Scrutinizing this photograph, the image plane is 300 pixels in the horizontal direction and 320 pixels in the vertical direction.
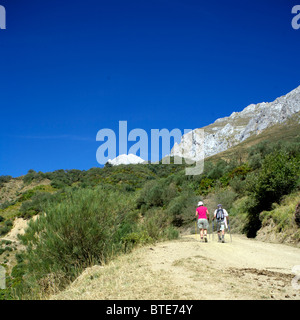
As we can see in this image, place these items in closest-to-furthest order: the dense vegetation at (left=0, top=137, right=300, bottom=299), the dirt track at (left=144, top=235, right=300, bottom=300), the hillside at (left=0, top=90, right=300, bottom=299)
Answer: the dirt track at (left=144, top=235, right=300, bottom=300) → the hillside at (left=0, top=90, right=300, bottom=299) → the dense vegetation at (left=0, top=137, right=300, bottom=299)

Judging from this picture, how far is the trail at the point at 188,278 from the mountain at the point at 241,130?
3998 inches

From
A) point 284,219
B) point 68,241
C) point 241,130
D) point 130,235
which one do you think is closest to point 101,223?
point 130,235

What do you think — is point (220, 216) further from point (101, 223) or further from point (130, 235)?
point (101, 223)

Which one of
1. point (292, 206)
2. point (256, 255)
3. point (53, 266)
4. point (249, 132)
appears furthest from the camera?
point (249, 132)

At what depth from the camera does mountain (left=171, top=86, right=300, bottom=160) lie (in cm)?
11106

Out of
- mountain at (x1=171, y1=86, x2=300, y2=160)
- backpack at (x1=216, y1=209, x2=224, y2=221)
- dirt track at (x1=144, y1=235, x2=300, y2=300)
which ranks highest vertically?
mountain at (x1=171, y1=86, x2=300, y2=160)

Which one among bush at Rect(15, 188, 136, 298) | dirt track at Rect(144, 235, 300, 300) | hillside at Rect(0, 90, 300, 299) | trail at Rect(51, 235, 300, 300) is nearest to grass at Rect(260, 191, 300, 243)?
hillside at Rect(0, 90, 300, 299)

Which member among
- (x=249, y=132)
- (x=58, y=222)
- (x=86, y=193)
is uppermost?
(x=249, y=132)

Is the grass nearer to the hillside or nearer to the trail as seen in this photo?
the hillside

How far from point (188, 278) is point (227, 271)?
1294 mm

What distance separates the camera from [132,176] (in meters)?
66.1
